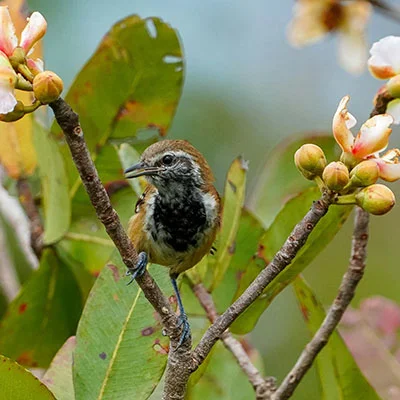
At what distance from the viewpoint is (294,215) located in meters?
1.86

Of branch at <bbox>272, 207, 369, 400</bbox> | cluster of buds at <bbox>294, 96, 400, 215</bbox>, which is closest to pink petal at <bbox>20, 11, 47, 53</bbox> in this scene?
cluster of buds at <bbox>294, 96, 400, 215</bbox>

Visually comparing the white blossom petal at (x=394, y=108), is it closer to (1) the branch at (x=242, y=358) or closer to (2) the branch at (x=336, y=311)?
(2) the branch at (x=336, y=311)

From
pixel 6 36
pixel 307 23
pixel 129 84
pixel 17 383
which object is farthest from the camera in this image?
pixel 307 23

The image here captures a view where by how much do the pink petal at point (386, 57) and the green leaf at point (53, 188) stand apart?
90 centimetres

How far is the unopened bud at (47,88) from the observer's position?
1184mm

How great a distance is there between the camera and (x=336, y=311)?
5.66ft

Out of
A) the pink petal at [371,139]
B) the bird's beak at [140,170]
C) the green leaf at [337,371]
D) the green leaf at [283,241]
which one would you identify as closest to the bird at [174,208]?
the bird's beak at [140,170]

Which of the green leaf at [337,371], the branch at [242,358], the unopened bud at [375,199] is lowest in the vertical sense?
the branch at [242,358]

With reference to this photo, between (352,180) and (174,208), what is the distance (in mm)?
903

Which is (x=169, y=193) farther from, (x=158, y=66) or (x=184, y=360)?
(x=184, y=360)

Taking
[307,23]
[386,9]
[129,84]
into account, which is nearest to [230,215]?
[129,84]

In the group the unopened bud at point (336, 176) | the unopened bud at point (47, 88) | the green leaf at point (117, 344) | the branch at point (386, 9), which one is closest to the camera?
the unopened bud at point (47, 88)

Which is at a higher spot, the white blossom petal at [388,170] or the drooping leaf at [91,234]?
the white blossom petal at [388,170]

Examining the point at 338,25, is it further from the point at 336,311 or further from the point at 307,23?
the point at 336,311
